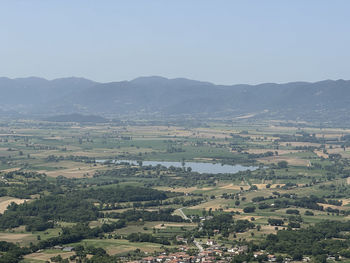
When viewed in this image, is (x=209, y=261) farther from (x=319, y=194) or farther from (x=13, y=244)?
(x=319, y=194)

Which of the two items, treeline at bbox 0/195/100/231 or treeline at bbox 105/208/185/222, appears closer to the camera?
treeline at bbox 0/195/100/231

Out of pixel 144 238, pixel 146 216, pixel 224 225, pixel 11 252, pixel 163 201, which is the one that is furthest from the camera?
pixel 163 201

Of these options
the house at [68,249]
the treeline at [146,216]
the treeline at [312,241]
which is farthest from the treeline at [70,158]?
the treeline at [312,241]

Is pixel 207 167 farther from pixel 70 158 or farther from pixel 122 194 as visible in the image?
pixel 122 194

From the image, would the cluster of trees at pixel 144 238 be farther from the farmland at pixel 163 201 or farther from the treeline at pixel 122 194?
the treeline at pixel 122 194

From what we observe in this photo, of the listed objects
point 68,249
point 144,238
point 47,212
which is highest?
point 47,212

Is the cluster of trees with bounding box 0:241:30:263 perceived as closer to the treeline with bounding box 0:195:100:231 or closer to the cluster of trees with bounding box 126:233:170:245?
the treeline with bounding box 0:195:100:231

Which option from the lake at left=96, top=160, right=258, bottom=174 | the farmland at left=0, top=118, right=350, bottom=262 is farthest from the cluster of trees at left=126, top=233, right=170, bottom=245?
the lake at left=96, top=160, right=258, bottom=174

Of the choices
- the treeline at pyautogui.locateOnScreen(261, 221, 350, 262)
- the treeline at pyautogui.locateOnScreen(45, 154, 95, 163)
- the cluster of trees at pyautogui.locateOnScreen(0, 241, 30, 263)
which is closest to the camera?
the cluster of trees at pyautogui.locateOnScreen(0, 241, 30, 263)

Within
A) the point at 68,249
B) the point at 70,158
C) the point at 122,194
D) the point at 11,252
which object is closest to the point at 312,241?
the point at 68,249

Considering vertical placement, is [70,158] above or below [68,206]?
above

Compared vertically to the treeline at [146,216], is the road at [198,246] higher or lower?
A: lower

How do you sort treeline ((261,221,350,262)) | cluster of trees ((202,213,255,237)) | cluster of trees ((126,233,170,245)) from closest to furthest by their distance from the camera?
treeline ((261,221,350,262)), cluster of trees ((126,233,170,245)), cluster of trees ((202,213,255,237))

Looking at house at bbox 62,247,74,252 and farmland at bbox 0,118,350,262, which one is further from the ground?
farmland at bbox 0,118,350,262
